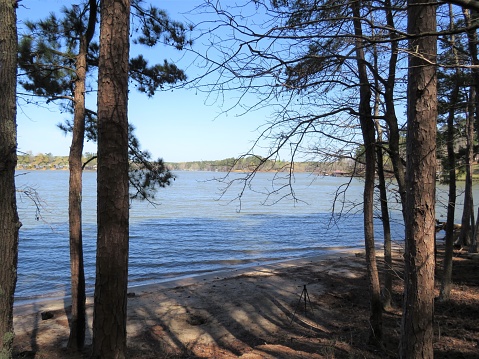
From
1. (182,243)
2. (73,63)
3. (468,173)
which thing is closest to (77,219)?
(73,63)

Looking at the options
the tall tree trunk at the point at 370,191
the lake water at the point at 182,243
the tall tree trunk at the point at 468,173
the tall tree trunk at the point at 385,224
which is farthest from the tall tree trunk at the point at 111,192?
the tall tree trunk at the point at 468,173

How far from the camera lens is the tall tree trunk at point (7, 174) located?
3807 mm

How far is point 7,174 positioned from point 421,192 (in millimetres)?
3937

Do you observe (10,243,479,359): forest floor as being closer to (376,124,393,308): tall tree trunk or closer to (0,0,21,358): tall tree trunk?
(376,124,393,308): tall tree trunk

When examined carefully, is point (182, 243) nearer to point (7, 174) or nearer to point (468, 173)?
point (468, 173)

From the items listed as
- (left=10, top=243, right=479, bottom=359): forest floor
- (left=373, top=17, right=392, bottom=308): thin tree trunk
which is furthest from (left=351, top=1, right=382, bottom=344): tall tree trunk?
(left=10, top=243, right=479, bottom=359): forest floor

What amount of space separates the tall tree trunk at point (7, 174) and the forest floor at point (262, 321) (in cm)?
317

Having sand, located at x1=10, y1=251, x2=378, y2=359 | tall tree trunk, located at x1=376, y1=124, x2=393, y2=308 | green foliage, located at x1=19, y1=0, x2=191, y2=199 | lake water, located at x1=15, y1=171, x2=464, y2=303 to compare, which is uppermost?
green foliage, located at x1=19, y1=0, x2=191, y2=199

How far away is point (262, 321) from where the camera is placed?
8367 mm

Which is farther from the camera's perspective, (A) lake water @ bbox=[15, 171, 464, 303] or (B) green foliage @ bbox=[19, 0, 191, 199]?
(A) lake water @ bbox=[15, 171, 464, 303]

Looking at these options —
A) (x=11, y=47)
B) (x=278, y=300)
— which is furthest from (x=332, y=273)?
(x=11, y=47)

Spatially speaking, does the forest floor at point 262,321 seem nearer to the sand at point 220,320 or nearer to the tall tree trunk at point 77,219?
the sand at point 220,320

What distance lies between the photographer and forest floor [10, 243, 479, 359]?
6.18 meters

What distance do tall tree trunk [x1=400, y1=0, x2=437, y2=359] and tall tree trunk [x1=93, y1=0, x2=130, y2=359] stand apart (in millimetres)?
2820
